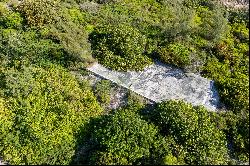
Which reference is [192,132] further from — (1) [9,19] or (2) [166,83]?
(1) [9,19]

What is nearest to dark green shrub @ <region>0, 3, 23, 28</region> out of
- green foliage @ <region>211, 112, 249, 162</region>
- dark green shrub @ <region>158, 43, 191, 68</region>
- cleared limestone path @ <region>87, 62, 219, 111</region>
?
cleared limestone path @ <region>87, 62, 219, 111</region>

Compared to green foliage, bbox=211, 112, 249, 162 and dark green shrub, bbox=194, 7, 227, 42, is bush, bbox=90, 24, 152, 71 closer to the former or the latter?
dark green shrub, bbox=194, 7, 227, 42

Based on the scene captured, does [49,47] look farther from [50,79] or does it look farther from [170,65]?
[170,65]

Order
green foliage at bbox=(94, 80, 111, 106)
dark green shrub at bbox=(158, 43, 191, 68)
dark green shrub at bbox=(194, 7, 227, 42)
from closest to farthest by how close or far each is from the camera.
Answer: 1. green foliage at bbox=(94, 80, 111, 106)
2. dark green shrub at bbox=(158, 43, 191, 68)
3. dark green shrub at bbox=(194, 7, 227, 42)

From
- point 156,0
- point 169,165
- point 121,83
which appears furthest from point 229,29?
point 169,165

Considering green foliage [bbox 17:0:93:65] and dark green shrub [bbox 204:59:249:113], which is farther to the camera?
green foliage [bbox 17:0:93:65]

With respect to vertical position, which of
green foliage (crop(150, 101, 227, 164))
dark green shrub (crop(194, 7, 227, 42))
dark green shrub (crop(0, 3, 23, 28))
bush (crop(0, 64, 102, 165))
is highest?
dark green shrub (crop(194, 7, 227, 42))

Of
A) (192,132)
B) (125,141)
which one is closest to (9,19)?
(125,141)
